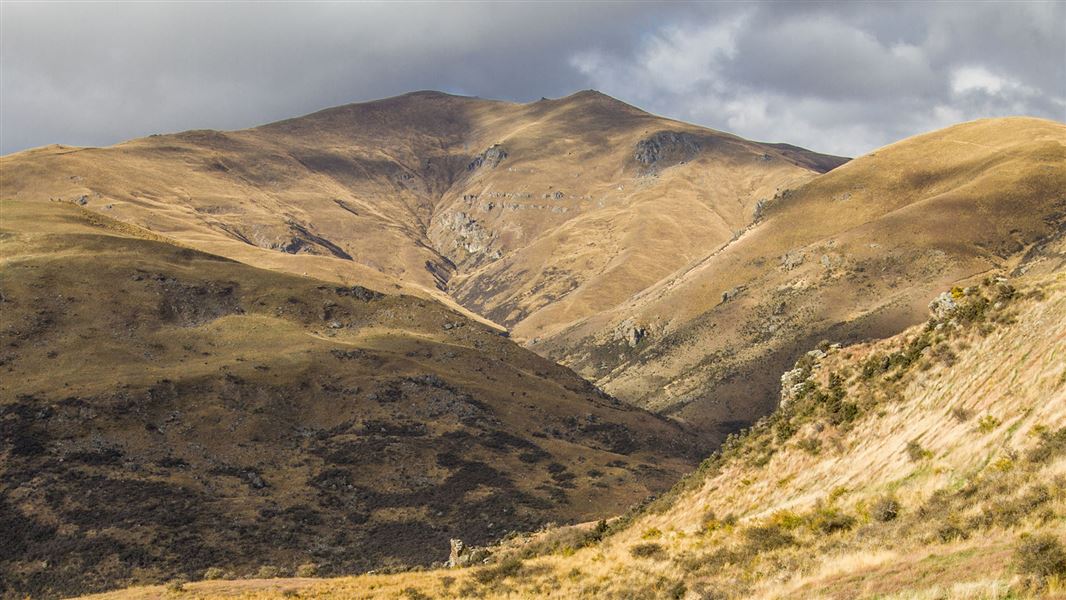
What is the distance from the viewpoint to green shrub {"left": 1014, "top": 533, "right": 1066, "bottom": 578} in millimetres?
15094

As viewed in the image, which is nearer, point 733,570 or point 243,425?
point 733,570

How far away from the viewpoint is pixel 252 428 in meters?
114

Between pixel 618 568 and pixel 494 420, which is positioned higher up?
pixel 618 568

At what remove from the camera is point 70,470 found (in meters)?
94.8

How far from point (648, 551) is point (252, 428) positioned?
92630mm

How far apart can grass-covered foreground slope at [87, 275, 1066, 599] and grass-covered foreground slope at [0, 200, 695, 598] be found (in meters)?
51.6

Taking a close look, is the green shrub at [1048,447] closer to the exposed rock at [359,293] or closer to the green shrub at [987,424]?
the green shrub at [987,424]

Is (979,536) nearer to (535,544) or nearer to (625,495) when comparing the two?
(535,544)

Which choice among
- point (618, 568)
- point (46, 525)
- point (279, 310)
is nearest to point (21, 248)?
point (279, 310)

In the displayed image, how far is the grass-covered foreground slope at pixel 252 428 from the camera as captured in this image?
8756 cm

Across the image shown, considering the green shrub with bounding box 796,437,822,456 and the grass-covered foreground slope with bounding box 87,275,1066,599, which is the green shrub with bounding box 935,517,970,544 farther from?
the green shrub with bounding box 796,437,822,456

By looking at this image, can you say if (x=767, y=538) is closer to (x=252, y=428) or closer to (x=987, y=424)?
(x=987, y=424)

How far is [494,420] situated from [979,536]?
387 ft

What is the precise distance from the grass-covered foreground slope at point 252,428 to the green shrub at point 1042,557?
254 feet
